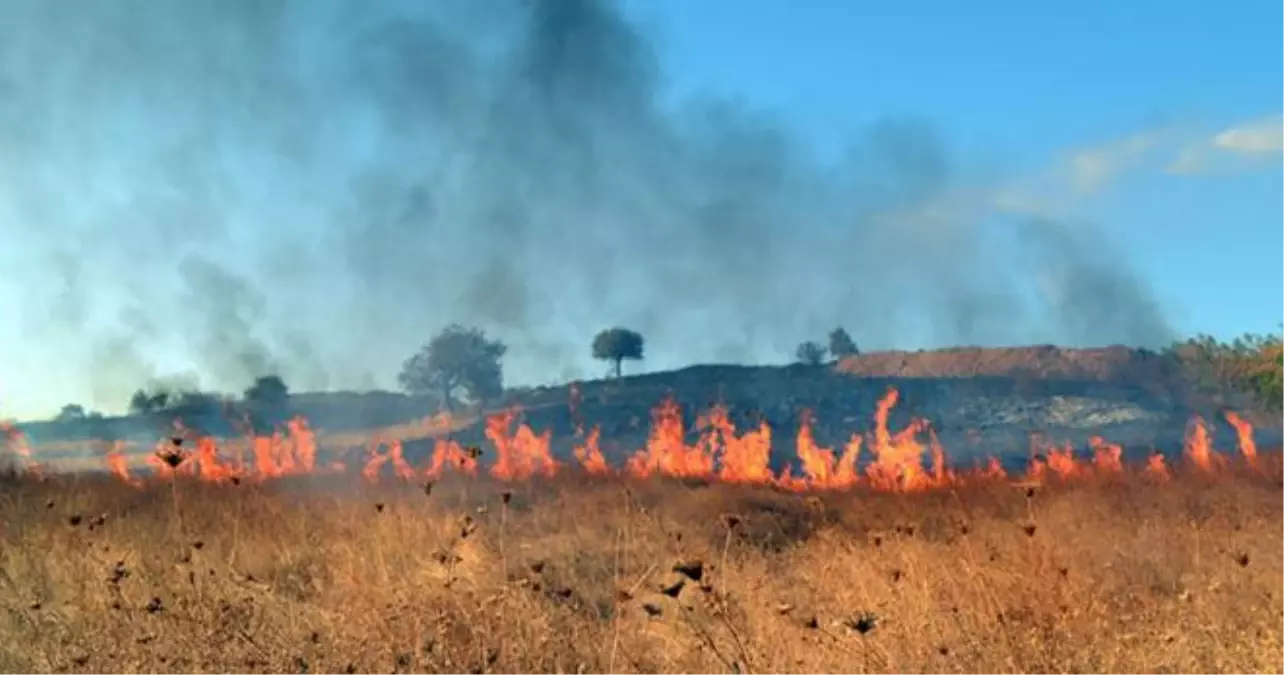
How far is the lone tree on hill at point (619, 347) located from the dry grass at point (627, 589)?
39631 millimetres

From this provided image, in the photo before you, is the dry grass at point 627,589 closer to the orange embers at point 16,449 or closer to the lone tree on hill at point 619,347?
the orange embers at point 16,449

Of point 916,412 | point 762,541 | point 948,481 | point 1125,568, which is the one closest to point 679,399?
point 916,412

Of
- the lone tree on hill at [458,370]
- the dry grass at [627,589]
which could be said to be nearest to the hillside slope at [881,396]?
the lone tree on hill at [458,370]

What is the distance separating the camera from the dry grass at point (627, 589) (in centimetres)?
543

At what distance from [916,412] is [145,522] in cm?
2704

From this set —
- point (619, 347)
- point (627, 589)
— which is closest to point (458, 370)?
point (619, 347)

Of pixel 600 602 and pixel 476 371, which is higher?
pixel 476 371

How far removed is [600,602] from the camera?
868 cm

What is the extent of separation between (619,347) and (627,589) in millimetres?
46358

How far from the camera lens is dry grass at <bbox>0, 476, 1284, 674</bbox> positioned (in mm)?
5434

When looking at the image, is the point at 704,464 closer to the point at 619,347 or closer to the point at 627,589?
the point at 627,589

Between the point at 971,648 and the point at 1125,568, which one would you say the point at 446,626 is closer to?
the point at 971,648

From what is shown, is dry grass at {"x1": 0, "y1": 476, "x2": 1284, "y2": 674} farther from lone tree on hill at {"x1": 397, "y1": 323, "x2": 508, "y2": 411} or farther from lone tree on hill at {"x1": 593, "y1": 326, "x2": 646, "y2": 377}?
lone tree on hill at {"x1": 593, "y1": 326, "x2": 646, "y2": 377}

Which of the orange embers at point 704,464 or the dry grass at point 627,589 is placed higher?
the orange embers at point 704,464
